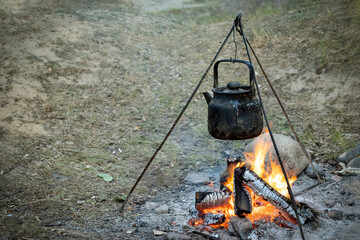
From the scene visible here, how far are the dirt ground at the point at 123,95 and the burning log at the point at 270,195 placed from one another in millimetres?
1275

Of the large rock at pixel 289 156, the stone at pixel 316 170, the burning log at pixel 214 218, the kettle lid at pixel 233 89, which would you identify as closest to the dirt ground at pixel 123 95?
the stone at pixel 316 170

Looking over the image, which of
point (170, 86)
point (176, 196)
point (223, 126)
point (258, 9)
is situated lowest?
point (176, 196)

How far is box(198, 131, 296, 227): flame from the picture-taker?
378cm

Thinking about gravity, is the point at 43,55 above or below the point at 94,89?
above

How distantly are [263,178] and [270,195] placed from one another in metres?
0.66

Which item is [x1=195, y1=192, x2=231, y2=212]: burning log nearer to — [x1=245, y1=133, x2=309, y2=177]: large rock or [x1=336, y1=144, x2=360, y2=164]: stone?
[x1=245, y1=133, x2=309, y2=177]: large rock

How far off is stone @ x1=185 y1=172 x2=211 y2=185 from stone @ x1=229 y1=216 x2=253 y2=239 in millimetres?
1179

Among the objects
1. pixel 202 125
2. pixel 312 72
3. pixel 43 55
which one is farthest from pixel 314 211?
pixel 43 55

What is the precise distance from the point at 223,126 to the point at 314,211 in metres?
1.49

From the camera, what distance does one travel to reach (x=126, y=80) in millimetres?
7484

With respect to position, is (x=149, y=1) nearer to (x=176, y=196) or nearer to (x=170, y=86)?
(x=170, y=86)

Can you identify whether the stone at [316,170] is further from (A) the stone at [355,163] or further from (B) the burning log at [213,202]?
(B) the burning log at [213,202]

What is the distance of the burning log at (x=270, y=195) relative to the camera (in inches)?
141

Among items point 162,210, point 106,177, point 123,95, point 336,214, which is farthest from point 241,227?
point 123,95
